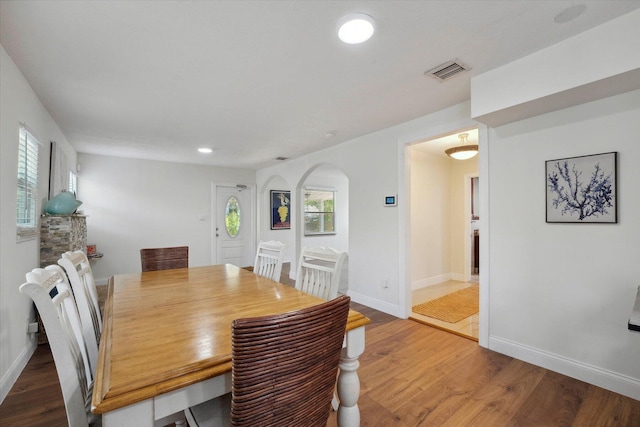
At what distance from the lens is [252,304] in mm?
1498

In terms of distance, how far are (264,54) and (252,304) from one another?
5.43ft

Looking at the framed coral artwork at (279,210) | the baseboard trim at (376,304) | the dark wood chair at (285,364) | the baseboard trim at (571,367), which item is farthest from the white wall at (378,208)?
the framed coral artwork at (279,210)

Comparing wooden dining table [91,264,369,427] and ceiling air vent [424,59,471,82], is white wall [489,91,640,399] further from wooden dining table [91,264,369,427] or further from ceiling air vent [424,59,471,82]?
wooden dining table [91,264,369,427]

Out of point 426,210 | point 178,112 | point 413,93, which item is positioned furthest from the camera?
point 426,210

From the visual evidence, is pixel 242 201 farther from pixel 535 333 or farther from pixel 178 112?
pixel 535 333

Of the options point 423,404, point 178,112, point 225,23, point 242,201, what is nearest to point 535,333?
point 423,404

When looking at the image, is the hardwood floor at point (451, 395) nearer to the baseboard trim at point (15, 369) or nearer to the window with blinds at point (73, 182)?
the baseboard trim at point (15, 369)

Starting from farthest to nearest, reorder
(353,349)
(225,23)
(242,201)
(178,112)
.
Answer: (242,201) < (178,112) < (225,23) < (353,349)

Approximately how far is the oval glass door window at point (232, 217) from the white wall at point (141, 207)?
366 millimetres

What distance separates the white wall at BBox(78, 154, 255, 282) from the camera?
16.5ft

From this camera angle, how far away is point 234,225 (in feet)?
21.3

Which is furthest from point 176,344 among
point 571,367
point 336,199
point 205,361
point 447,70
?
point 336,199

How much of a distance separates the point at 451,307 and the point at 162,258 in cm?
351

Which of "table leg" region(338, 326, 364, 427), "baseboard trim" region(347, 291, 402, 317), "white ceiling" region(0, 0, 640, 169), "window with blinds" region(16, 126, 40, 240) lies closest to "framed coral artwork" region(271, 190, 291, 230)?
"baseboard trim" region(347, 291, 402, 317)
